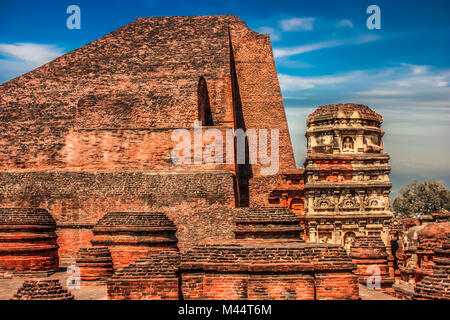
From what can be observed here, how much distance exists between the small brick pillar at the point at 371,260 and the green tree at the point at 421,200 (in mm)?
25257

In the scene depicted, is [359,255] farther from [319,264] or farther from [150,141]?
[150,141]

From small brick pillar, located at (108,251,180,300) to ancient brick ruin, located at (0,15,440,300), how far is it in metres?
0.02

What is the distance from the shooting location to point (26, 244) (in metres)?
11.8

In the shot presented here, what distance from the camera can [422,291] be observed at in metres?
7.18

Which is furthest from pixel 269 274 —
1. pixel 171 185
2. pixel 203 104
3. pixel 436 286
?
pixel 203 104

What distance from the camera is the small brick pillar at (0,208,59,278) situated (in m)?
11.6

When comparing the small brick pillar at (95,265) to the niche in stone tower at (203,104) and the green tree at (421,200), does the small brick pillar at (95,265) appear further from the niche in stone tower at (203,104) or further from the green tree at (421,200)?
the green tree at (421,200)

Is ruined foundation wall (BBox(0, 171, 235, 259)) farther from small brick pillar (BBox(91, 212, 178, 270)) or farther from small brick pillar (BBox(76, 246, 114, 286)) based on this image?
small brick pillar (BBox(76, 246, 114, 286))

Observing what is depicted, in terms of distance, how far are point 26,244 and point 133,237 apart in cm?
256

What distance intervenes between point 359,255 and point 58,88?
12406 mm

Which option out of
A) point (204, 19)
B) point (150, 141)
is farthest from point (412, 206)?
point (150, 141)

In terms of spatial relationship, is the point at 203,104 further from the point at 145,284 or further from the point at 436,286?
the point at 436,286

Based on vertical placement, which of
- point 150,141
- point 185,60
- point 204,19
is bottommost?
point 150,141

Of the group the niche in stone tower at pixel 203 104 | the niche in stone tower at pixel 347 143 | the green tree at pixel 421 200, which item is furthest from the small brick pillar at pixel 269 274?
the green tree at pixel 421 200
